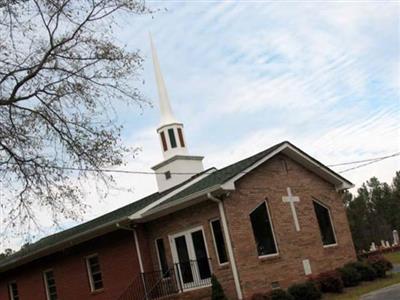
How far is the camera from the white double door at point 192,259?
72.9 ft

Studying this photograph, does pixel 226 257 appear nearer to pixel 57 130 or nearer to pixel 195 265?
pixel 195 265

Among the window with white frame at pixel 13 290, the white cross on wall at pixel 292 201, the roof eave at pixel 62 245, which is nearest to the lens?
the roof eave at pixel 62 245

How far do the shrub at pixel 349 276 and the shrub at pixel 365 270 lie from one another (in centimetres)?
53

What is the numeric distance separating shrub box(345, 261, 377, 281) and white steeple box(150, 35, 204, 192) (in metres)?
10.7

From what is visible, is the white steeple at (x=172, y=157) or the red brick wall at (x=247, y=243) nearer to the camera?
the red brick wall at (x=247, y=243)

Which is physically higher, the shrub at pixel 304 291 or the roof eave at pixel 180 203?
the roof eave at pixel 180 203

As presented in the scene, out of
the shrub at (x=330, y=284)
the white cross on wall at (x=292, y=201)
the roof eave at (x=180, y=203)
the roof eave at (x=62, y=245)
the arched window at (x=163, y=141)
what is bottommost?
the shrub at (x=330, y=284)

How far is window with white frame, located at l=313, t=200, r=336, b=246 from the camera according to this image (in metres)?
25.6

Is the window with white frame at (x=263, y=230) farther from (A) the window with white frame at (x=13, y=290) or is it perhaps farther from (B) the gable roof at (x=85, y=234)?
(A) the window with white frame at (x=13, y=290)

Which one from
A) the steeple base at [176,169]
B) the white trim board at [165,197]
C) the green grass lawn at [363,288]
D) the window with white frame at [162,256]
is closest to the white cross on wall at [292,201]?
the green grass lawn at [363,288]

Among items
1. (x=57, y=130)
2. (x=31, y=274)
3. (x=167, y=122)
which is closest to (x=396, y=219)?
(x=167, y=122)

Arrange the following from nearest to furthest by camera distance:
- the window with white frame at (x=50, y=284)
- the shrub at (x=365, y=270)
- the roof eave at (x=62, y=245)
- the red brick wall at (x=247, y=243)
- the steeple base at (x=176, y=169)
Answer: the red brick wall at (x=247, y=243), the roof eave at (x=62, y=245), the shrub at (x=365, y=270), the window with white frame at (x=50, y=284), the steeple base at (x=176, y=169)

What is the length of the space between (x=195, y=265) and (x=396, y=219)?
6702 cm

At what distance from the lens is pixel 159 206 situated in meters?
23.2
